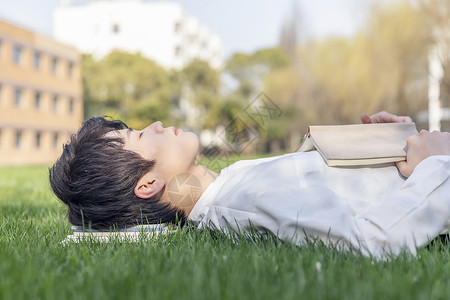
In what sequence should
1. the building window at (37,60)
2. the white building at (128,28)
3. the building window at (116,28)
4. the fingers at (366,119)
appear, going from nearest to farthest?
the fingers at (366,119) < the building window at (37,60) < the white building at (128,28) < the building window at (116,28)

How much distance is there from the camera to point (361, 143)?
245 centimetres

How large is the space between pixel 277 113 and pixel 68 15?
200 feet

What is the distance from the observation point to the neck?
2641 mm

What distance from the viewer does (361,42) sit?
22.9m

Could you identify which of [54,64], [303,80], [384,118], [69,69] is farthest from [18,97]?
[384,118]

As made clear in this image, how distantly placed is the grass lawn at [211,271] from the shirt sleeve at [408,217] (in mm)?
75

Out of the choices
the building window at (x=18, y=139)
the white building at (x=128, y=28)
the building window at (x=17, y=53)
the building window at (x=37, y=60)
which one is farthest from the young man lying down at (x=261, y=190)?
the white building at (x=128, y=28)

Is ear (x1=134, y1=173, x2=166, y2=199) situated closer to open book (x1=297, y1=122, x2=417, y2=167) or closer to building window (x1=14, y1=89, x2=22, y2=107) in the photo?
open book (x1=297, y1=122, x2=417, y2=167)

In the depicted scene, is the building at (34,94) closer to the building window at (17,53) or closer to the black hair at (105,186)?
the building window at (17,53)

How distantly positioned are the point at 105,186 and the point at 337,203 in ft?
3.98

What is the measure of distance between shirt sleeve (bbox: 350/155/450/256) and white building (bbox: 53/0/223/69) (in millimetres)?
56137

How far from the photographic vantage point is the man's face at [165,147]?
262 cm

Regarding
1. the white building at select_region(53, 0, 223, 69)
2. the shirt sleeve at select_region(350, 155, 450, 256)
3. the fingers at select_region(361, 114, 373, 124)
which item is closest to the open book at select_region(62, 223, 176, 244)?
the shirt sleeve at select_region(350, 155, 450, 256)

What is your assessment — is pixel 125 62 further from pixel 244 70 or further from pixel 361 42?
pixel 361 42
